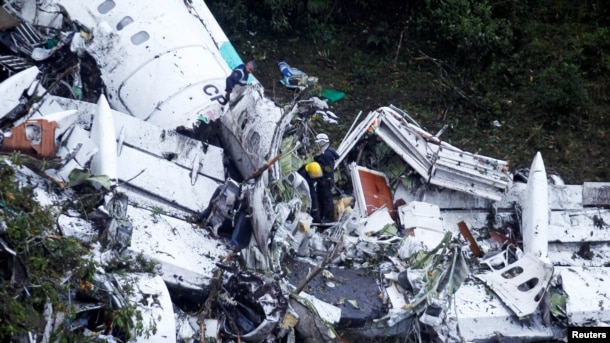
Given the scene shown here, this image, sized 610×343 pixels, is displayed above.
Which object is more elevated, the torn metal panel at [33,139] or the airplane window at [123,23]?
the airplane window at [123,23]

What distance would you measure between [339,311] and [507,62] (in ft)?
18.3

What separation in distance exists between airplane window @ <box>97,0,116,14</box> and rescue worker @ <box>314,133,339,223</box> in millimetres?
2706

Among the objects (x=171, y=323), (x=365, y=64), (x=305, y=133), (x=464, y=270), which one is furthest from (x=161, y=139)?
(x=365, y=64)

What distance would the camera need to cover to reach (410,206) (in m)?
7.88

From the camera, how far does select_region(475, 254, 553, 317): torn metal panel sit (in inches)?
277

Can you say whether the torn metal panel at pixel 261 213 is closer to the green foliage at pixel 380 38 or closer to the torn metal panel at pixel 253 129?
the torn metal panel at pixel 253 129

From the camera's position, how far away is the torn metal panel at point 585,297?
7.12 metres

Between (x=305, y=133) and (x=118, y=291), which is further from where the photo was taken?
(x=305, y=133)

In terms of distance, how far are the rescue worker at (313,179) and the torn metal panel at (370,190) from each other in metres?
0.45

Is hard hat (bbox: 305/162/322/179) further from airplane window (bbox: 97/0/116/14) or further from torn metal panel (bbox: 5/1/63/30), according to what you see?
torn metal panel (bbox: 5/1/63/30)

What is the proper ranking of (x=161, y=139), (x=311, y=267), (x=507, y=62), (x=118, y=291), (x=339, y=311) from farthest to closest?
(x=507, y=62) → (x=161, y=139) → (x=311, y=267) → (x=339, y=311) → (x=118, y=291)

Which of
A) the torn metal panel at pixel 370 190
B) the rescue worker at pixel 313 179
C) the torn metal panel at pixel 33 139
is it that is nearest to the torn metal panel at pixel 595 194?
the torn metal panel at pixel 370 190

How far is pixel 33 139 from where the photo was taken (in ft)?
22.4

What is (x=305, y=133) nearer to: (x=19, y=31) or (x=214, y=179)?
(x=214, y=179)
